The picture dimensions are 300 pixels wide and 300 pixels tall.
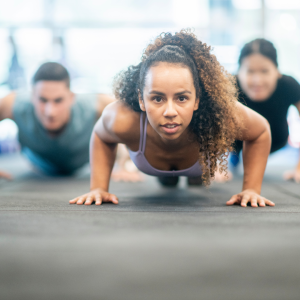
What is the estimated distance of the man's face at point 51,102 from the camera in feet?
6.07

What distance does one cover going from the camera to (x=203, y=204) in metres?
1.19

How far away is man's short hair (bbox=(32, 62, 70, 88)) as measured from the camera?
73.5 inches

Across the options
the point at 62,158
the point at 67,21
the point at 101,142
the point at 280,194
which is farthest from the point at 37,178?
the point at 67,21

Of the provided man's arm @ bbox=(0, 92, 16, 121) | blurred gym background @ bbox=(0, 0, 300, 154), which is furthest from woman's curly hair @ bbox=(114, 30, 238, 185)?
blurred gym background @ bbox=(0, 0, 300, 154)

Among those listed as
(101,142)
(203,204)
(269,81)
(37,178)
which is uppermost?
(269,81)

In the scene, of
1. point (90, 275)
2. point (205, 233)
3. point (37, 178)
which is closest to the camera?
point (90, 275)

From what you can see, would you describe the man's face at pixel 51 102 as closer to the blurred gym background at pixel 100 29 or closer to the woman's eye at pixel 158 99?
the woman's eye at pixel 158 99

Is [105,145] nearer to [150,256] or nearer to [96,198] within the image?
[96,198]

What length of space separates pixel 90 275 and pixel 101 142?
699mm

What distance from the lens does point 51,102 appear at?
1866 mm

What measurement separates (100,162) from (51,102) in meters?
0.75

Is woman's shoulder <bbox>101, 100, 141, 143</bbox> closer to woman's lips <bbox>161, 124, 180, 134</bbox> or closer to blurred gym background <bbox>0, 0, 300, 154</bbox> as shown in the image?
woman's lips <bbox>161, 124, 180, 134</bbox>

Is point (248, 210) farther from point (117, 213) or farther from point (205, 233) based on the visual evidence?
point (117, 213)

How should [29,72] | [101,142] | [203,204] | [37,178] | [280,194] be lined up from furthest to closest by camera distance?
[29,72], [37,178], [280,194], [101,142], [203,204]
